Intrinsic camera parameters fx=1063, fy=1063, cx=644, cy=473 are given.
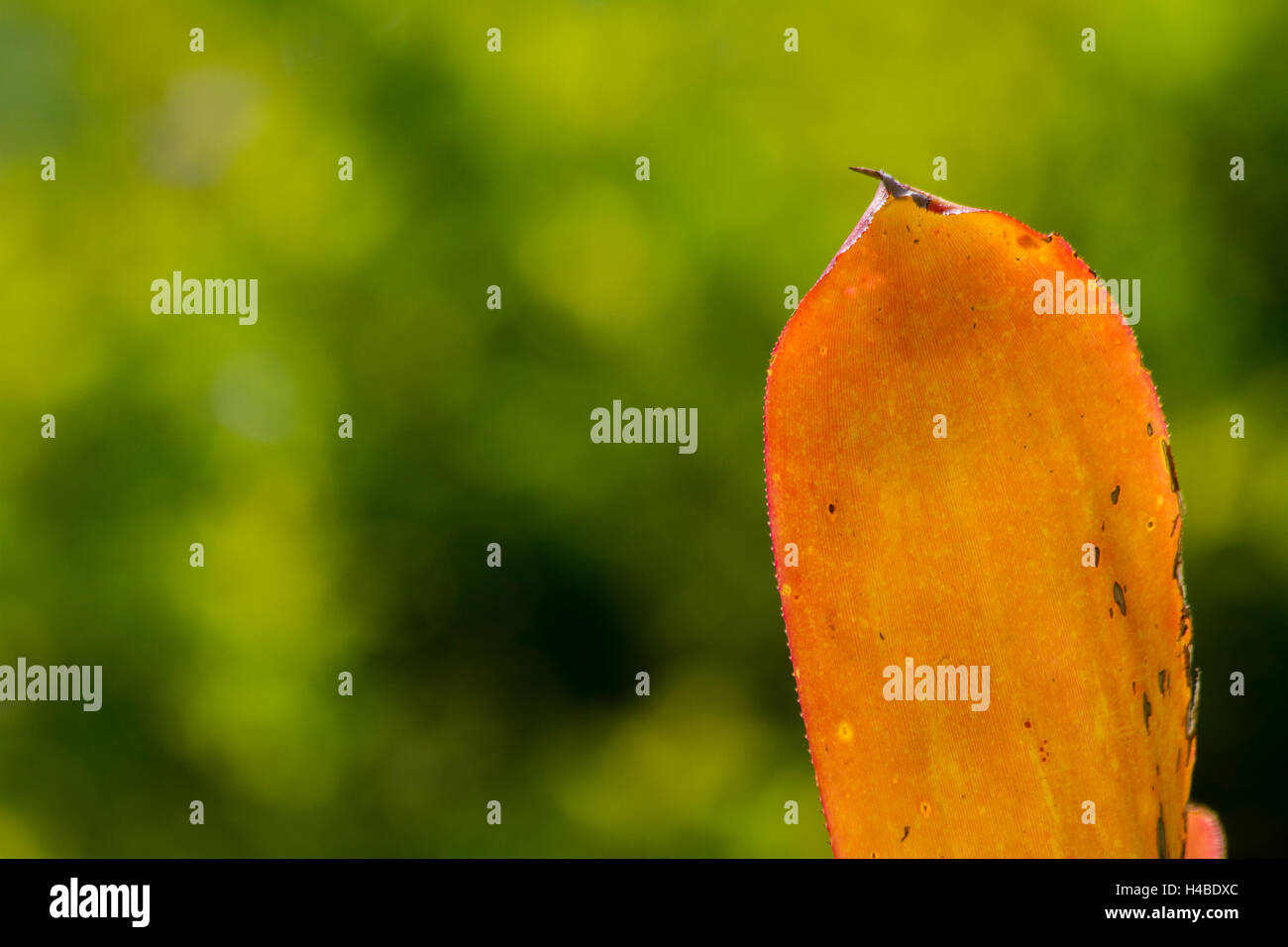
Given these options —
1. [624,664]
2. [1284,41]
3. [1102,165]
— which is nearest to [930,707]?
[624,664]

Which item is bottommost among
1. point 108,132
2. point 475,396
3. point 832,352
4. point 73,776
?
point 73,776

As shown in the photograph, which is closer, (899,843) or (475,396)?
(899,843)

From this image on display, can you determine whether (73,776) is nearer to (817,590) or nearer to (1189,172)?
(817,590)

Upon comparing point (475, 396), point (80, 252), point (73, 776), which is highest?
point (80, 252)

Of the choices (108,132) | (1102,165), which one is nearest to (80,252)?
(108,132)

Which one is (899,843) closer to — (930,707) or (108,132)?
(930,707)

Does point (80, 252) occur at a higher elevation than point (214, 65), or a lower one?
lower
